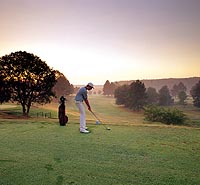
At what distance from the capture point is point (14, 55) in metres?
42.6

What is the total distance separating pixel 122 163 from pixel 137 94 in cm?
8749

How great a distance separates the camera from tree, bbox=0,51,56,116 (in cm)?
4169

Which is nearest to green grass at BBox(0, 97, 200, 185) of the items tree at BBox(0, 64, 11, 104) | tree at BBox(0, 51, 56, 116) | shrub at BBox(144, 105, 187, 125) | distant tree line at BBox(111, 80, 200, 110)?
tree at BBox(0, 64, 11, 104)

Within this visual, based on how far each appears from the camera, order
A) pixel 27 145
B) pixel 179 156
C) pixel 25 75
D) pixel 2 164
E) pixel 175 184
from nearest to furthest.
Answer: pixel 175 184
pixel 2 164
pixel 179 156
pixel 27 145
pixel 25 75

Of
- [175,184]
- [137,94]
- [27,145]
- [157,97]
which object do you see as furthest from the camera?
[157,97]

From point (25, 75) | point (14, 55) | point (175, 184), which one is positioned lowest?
point (175, 184)

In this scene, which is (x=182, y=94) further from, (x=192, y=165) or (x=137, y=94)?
(x=192, y=165)

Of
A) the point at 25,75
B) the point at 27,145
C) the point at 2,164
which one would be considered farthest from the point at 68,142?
the point at 25,75

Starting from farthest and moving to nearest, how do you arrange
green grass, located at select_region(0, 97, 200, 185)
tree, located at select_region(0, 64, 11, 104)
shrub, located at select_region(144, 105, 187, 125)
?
shrub, located at select_region(144, 105, 187, 125), tree, located at select_region(0, 64, 11, 104), green grass, located at select_region(0, 97, 200, 185)

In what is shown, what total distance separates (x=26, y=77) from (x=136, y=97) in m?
58.7

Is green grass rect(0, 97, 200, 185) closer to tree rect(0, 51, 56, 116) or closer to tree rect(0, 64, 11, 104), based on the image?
tree rect(0, 64, 11, 104)

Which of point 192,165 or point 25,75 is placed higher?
point 25,75

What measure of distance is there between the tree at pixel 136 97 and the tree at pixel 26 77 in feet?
176

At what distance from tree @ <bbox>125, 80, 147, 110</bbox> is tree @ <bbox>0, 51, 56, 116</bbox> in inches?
2116
